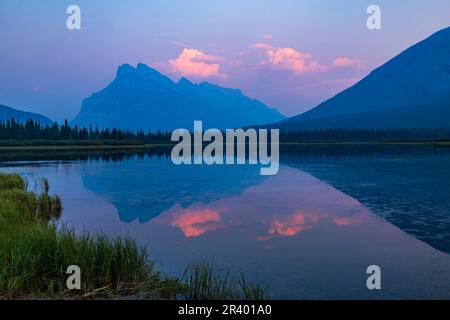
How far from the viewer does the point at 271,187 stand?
45.8m

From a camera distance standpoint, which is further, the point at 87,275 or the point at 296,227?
the point at 296,227

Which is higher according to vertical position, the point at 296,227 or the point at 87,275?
the point at 87,275

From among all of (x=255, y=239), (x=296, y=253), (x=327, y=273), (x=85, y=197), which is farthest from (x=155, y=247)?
(x=85, y=197)

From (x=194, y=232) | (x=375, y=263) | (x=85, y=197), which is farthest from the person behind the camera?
(x=85, y=197)

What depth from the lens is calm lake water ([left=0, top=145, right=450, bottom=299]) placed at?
1590cm

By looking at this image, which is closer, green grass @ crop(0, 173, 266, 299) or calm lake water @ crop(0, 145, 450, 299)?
green grass @ crop(0, 173, 266, 299)

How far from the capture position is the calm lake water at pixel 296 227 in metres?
15.9

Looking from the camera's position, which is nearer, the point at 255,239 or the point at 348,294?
the point at 348,294

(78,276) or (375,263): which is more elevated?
(78,276)

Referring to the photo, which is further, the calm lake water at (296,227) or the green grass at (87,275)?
the calm lake water at (296,227)

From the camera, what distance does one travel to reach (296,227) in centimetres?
2531

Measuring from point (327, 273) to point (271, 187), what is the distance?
29438mm
